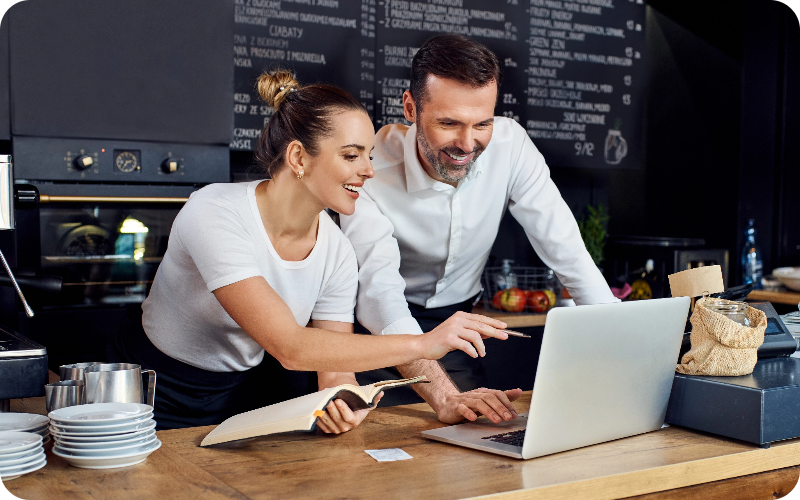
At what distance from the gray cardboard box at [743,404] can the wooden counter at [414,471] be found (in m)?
0.02

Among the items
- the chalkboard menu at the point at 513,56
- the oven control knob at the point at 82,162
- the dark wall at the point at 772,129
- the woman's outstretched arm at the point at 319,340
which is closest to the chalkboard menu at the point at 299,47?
the chalkboard menu at the point at 513,56

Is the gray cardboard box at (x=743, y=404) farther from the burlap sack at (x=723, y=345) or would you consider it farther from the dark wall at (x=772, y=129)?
the dark wall at (x=772, y=129)

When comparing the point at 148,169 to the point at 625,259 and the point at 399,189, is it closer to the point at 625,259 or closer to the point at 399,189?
the point at 399,189

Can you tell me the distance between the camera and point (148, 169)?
8.86 feet

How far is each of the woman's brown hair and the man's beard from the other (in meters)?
0.32

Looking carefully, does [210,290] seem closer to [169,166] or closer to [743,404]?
[743,404]

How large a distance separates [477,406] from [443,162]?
723 millimetres

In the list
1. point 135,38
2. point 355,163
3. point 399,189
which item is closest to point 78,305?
point 135,38

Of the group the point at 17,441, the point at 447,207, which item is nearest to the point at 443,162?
the point at 447,207

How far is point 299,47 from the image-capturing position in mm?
3229

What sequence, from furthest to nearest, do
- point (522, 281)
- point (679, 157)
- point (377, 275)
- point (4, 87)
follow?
point (679, 157)
point (522, 281)
point (4, 87)
point (377, 275)

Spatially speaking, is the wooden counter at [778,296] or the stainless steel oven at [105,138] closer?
the stainless steel oven at [105,138]

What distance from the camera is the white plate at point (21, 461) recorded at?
111cm

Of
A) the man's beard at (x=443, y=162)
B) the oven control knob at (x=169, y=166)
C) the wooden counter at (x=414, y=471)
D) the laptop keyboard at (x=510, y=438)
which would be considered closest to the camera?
the wooden counter at (x=414, y=471)
